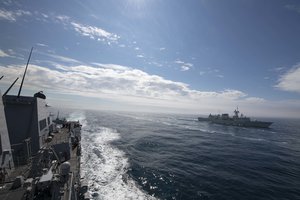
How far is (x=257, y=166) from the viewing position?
37.3 m

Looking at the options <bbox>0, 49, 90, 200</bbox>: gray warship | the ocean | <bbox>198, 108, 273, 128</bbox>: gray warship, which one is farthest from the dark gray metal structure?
<bbox>198, 108, 273, 128</bbox>: gray warship

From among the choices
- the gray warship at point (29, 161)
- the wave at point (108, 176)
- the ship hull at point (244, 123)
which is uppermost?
the ship hull at point (244, 123)

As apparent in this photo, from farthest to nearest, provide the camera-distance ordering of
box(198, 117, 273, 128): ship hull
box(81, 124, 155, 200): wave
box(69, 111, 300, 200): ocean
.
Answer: box(198, 117, 273, 128): ship hull, box(69, 111, 300, 200): ocean, box(81, 124, 155, 200): wave

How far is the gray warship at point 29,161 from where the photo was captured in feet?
42.8

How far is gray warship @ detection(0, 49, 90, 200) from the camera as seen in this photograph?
13.0 meters

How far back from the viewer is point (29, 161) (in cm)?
2239

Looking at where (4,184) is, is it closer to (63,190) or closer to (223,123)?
(63,190)

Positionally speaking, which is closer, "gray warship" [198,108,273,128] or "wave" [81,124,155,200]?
"wave" [81,124,155,200]

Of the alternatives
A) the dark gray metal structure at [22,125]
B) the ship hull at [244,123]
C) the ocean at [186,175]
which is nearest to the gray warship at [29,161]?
the dark gray metal structure at [22,125]

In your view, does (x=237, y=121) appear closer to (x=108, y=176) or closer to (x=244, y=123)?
(x=244, y=123)

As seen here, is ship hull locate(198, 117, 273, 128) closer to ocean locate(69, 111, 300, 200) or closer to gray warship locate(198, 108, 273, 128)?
gray warship locate(198, 108, 273, 128)

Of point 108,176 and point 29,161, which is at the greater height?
point 29,161

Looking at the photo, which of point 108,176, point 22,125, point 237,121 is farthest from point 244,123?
point 22,125

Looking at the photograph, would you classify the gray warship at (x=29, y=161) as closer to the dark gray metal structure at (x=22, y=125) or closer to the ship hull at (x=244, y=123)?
the dark gray metal structure at (x=22, y=125)
